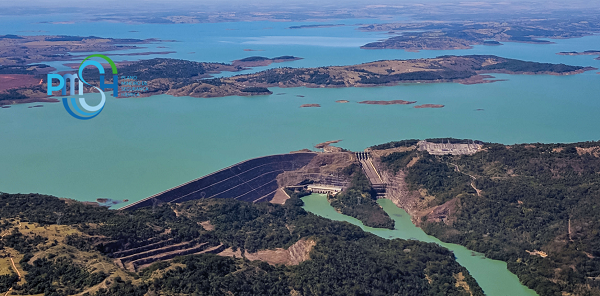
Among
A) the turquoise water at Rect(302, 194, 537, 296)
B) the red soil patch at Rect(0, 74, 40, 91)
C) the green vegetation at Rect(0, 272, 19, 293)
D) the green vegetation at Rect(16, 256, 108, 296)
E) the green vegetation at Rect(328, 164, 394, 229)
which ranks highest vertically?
the green vegetation at Rect(0, 272, 19, 293)

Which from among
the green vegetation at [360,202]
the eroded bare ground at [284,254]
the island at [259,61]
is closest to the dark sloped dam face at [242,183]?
the green vegetation at [360,202]

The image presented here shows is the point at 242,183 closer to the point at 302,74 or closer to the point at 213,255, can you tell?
the point at 213,255

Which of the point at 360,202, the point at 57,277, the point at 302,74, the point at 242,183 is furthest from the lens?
the point at 302,74

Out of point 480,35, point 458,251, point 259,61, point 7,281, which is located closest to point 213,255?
point 7,281

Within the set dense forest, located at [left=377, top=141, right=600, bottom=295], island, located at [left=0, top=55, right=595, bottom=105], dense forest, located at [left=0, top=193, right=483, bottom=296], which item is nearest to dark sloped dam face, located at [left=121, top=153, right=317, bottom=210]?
dense forest, located at [left=0, top=193, right=483, bottom=296]

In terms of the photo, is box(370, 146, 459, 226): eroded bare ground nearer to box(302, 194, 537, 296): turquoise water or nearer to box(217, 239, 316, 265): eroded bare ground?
box(302, 194, 537, 296): turquoise water

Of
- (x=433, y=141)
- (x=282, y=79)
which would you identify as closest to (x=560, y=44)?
(x=282, y=79)

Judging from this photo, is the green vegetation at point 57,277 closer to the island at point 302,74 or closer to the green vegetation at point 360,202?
the green vegetation at point 360,202
